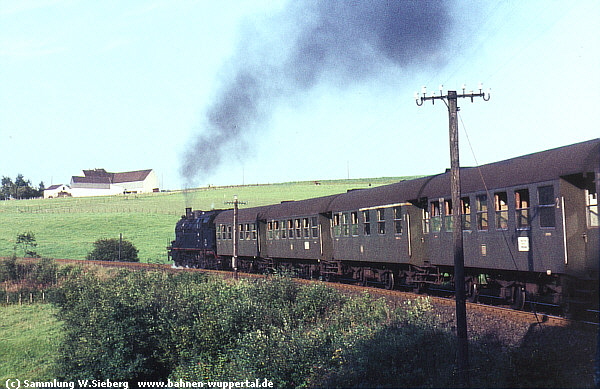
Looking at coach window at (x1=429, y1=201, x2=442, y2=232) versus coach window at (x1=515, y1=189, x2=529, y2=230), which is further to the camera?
coach window at (x1=429, y1=201, x2=442, y2=232)

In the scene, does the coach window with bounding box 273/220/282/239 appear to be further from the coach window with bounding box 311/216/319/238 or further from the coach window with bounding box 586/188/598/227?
the coach window with bounding box 586/188/598/227

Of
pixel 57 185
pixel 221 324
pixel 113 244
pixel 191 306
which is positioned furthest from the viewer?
pixel 57 185

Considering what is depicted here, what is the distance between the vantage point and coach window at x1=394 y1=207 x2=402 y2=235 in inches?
881

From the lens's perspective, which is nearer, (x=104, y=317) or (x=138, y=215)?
(x=104, y=317)

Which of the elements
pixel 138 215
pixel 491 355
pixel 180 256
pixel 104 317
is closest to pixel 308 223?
pixel 104 317

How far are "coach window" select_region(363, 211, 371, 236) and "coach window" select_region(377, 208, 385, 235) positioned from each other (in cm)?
76

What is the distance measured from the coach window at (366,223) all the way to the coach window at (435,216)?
4.42 m

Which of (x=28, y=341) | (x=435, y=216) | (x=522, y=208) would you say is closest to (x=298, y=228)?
(x=435, y=216)

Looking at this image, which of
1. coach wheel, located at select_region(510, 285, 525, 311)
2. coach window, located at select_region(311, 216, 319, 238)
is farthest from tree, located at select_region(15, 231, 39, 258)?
coach wheel, located at select_region(510, 285, 525, 311)

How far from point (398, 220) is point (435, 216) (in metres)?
2.29

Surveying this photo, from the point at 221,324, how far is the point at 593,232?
1342 centimetres

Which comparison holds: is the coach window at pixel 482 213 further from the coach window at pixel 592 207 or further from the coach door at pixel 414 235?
the coach door at pixel 414 235

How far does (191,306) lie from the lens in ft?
82.0

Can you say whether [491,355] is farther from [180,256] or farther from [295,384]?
[180,256]
